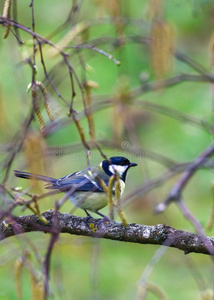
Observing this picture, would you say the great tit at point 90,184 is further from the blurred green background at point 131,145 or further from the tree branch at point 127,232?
the tree branch at point 127,232

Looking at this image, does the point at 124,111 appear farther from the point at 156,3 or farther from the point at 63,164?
the point at 63,164

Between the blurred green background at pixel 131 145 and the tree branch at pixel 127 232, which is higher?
the tree branch at pixel 127 232

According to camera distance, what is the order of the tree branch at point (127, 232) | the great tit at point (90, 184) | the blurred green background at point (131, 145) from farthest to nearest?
the blurred green background at point (131, 145)
the great tit at point (90, 184)
the tree branch at point (127, 232)

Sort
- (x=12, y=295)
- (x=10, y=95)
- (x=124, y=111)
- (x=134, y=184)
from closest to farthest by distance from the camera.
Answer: (x=124, y=111), (x=12, y=295), (x=134, y=184), (x=10, y=95)

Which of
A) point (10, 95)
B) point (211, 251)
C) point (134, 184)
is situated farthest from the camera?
point (10, 95)

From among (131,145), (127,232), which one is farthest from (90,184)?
(131,145)

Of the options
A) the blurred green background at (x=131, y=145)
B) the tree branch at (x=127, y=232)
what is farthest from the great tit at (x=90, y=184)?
the tree branch at (x=127, y=232)

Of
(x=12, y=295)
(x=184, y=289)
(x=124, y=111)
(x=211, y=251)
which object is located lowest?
(x=184, y=289)

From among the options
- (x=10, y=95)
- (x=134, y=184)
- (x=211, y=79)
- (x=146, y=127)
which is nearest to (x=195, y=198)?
(x=134, y=184)

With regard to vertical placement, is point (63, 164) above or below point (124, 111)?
below

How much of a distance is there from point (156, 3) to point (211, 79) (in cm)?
75

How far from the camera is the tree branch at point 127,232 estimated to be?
8.09ft

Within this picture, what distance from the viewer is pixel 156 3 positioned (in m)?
2.71

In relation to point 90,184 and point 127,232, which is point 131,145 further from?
point 127,232
